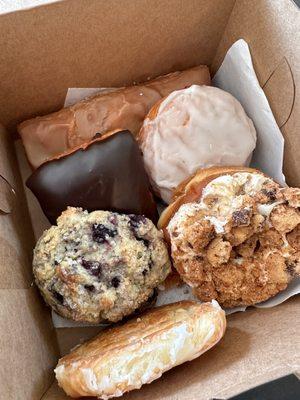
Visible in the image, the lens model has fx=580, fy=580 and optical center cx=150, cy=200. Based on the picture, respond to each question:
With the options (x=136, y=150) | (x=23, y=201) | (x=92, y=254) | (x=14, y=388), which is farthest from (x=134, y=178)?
(x=14, y=388)

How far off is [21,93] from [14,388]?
61cm

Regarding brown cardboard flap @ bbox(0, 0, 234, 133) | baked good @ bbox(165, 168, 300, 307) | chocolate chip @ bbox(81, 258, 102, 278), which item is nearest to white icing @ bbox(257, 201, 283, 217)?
baked good @ bbox(165, 168, 300, 307)

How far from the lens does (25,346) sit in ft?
3.21

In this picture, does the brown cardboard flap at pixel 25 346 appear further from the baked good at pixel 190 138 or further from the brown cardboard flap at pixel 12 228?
the baked good at pixel 190 138

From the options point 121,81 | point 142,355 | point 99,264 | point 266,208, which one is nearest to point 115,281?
point 99,264

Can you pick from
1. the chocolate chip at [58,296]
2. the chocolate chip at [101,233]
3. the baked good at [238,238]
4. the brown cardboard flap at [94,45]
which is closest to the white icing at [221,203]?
the baked good at [238,238]

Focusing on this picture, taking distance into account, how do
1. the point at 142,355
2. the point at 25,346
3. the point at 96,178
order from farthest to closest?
the point at 96,178
the point at 25,346
the point at 142,355

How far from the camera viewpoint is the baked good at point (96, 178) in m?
1.09

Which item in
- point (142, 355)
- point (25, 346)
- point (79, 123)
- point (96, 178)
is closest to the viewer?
point (142, 355)

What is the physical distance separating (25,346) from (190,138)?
507 millimetres

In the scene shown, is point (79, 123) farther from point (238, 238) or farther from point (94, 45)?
point (238, 238)

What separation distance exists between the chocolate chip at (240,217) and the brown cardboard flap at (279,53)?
24 cm

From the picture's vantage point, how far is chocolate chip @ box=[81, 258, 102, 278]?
1019 millimetres

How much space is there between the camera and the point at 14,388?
2.89 feet
